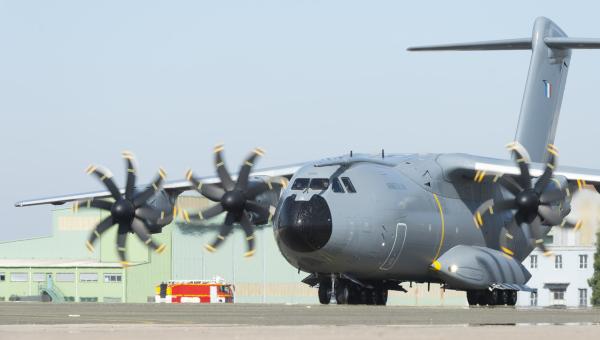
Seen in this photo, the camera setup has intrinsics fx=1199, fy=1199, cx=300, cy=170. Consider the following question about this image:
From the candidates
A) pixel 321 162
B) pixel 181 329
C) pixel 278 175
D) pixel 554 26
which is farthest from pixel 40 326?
pixel 554 26

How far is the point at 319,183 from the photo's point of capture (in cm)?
2827

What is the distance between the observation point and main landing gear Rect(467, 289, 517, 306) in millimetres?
31156

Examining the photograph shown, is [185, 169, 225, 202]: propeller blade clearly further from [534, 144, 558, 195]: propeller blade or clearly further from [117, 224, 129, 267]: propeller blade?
[534, 144, 558, 195]: propeller blade

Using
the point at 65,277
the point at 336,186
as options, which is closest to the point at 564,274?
the point at 65,277

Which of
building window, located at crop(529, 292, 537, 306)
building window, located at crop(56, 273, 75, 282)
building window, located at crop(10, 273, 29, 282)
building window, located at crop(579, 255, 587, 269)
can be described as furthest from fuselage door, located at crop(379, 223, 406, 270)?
building window, located at crop(579, 255, 587, 269)

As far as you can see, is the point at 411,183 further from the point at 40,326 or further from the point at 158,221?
the point at 40,326

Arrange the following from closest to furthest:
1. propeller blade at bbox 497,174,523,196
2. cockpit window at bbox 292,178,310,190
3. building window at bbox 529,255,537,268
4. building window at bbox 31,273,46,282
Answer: cockpit window at bbox 292,178,310,190, propeller blade at bbox 497,174,523,196, building window at bbox 31,273,46,282, building window at bbox 529,255,537,268

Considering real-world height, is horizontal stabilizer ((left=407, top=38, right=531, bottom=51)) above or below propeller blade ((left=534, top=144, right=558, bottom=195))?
above

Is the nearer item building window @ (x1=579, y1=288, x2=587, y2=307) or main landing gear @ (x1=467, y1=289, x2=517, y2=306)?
main landing gear @ (x1=467, y1=289, x2=517, y2=306)

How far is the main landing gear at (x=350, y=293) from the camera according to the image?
30.2 metres

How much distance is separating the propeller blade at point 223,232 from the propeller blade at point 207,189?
2.54 feet

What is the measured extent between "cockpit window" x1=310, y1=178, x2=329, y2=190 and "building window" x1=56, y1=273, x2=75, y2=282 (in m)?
45.6

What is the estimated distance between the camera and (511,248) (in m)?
32.9

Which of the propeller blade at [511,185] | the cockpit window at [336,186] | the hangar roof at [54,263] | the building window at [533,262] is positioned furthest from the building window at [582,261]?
the cockpit window at [336,186]
